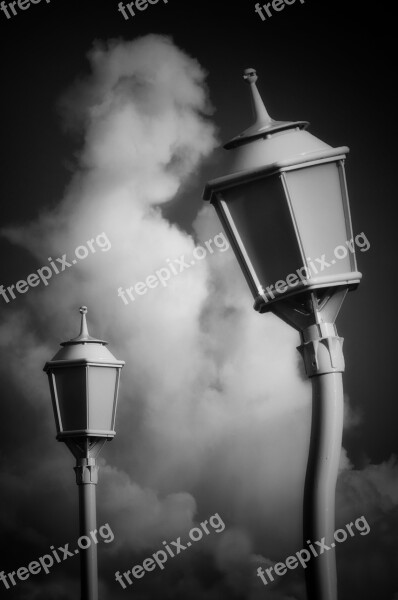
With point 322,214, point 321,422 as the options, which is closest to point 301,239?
point 322,214

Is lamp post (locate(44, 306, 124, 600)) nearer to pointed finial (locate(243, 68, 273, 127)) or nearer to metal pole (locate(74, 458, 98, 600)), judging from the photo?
metal pole (locate(74, 458, 98, 600))

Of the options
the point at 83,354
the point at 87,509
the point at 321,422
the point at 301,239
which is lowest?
the point at 321,422

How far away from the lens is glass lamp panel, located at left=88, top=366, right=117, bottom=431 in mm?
3869

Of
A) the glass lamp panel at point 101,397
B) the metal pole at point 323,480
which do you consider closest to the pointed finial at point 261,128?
the metal pole at point 323,480

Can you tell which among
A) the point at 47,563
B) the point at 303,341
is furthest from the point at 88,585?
the point at 47,563

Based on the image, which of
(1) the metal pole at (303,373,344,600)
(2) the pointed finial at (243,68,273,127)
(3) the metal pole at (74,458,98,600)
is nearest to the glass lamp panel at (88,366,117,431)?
(3) the metal pole at (74,458,98,600)

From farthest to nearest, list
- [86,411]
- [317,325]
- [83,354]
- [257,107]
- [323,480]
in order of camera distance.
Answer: [83,354]
[86,411]
[257,107]
[317,325]
[323,480]

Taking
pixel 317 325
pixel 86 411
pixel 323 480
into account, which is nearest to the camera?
pixel 323 480

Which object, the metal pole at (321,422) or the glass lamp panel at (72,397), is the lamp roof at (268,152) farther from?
the glass lamp panel at (72,397)

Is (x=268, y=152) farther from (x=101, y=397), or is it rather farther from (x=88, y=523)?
(x=88, y=523)

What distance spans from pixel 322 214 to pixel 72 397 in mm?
2464

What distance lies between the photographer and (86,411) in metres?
3.84

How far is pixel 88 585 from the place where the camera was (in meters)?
3.81

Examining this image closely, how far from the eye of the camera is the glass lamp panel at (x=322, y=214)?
161 cm
